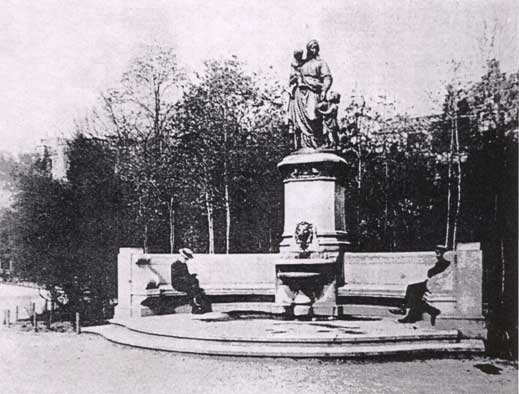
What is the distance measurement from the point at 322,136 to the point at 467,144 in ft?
29.4

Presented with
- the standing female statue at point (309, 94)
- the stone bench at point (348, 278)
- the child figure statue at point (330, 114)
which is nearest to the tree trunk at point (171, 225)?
the stone bench at point (348, 278)

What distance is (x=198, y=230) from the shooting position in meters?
27.3

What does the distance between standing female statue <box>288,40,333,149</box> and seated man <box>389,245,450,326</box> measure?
394cm

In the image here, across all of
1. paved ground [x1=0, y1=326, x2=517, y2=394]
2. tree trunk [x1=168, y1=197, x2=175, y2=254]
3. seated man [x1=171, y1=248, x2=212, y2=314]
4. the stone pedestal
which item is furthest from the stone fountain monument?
tree trunk [x1=168, y1=197, x2=175, y2=254]

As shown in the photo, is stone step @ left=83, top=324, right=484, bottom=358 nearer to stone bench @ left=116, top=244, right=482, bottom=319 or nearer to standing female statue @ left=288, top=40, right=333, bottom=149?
stone bench @ left=116, top=244, right=482, bottom=319

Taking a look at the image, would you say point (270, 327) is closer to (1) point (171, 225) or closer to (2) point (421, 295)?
(2) point (421, 295)

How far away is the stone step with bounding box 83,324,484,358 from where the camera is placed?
9445 millimetres

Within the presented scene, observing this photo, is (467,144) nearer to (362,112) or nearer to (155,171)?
(362,112)

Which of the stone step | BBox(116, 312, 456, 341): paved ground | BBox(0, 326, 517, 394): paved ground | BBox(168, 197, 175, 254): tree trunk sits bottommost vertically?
BBox(0, 326, 517, 394): paved ground

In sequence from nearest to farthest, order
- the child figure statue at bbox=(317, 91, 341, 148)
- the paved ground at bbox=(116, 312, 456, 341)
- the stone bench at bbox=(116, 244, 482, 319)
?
the paved ground at bbox=(116, 312, 456, 341) < the stone bench at bbox=(116, 244, 482, 319) < the child figure statue at bbox=(317, 91, 341, 148)

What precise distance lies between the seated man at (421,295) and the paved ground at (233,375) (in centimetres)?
270

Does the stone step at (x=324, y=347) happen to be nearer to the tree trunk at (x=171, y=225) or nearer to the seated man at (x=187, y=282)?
the seated man at (x=187, y=282)

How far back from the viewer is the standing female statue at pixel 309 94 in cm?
1444

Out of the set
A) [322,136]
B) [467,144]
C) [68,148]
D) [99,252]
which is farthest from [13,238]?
[467,144]
